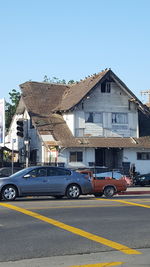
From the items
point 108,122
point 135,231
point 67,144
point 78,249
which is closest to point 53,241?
point 78,249

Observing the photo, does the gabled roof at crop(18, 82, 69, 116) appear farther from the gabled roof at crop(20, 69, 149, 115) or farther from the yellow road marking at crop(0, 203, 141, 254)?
the yellow road marking at crop(0, 203, 141, 254)

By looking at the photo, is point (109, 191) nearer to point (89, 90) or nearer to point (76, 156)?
point (76, 156)

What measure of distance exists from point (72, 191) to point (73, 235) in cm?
871

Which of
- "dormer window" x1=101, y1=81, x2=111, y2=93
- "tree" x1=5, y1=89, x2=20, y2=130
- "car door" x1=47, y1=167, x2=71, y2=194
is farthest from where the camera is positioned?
"tree" x1=5, y1=89, x2=20, y2=130

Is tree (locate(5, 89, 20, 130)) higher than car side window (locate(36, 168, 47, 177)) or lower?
higher

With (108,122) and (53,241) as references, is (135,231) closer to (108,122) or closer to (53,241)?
(53,241)

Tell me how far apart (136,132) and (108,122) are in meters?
2.82

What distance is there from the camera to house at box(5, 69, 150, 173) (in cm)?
3794

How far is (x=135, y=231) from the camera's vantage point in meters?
11.6

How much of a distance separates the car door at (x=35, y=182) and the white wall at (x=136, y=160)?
20.8 metres

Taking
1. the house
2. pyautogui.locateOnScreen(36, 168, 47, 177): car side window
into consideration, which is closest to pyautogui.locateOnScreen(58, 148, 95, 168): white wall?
the house

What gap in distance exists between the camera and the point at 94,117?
130 feet

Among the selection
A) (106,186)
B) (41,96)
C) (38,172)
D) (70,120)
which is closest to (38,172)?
(38,172)

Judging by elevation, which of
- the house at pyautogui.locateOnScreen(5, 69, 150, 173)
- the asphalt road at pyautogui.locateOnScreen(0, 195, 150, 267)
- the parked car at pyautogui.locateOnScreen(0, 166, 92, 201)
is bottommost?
the asphalt road at pyautogui.locateOnScreen(0, 195, 150, 267)
